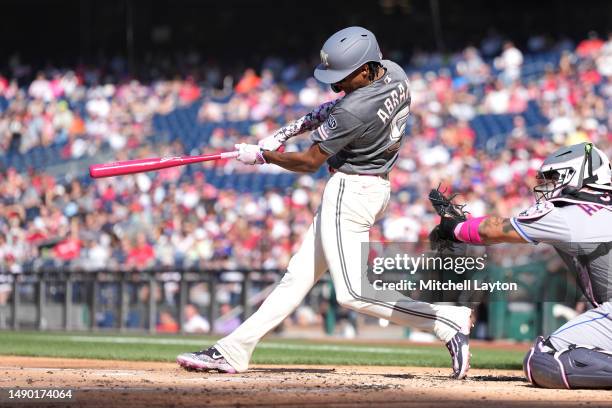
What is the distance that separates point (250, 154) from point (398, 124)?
881 mm

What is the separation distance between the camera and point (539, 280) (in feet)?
30.0

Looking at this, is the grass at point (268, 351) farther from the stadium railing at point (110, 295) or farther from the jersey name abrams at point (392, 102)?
the jersey name abrams at point (392, 102)

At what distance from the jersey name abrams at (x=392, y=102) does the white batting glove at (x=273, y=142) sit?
718 mm

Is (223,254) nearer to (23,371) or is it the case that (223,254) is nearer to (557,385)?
(23,371)

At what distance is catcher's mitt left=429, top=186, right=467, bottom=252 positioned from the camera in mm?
6102

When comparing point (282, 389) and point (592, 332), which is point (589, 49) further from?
point (282, 389)

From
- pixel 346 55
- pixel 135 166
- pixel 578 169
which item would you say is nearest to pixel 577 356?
pixel 578 169

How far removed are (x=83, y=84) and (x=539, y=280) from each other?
802 inches

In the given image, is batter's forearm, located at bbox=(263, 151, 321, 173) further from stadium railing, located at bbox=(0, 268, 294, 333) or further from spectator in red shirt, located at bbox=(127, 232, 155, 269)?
spectator in red shirt, located at bbox=(127, 232, 155, 269)

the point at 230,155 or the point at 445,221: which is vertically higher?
the point at 230,155

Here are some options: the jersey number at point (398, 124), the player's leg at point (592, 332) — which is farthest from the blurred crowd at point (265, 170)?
the player's leg at point (592, 332)

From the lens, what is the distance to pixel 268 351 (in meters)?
11.1

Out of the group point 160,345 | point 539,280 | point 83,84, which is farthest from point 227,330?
point 83,84

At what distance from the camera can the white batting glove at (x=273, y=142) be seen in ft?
22.3
